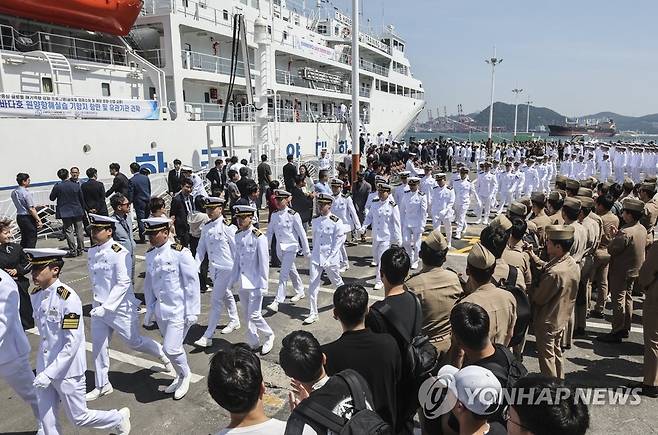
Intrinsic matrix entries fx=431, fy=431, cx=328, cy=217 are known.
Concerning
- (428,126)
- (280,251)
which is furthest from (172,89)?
(428,126)

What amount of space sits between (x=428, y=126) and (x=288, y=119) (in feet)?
419

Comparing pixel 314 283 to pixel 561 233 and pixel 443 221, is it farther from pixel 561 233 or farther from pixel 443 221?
pixel 443 221

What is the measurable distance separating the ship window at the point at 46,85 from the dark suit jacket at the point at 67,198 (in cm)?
533

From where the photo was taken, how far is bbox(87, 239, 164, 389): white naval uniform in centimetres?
436

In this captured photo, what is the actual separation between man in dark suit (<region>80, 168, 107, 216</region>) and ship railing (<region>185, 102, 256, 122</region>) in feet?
27.6

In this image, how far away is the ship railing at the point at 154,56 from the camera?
16764 millimetres

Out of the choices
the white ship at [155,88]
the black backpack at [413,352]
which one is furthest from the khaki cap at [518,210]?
the white ship at [155,88]

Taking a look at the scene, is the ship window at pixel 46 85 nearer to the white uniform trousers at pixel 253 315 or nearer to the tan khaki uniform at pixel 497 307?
the white uniform trousers at pixel 253 315

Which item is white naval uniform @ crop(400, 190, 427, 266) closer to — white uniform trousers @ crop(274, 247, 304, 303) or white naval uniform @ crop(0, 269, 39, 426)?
white uniform trousers @ crop(274, 247, 304, 303)

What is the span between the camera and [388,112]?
3472cm

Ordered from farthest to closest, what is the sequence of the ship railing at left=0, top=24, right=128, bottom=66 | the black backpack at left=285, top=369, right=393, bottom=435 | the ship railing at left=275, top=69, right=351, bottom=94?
the ship railing at left=275, top=69, right=351, bottom=94
the ship railing at left=0, top=24, right=128, bottom=66
the black backpack at left=285, top=369, right=393, bottom=435

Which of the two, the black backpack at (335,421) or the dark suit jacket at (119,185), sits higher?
the dark suit jacket at (119,185)

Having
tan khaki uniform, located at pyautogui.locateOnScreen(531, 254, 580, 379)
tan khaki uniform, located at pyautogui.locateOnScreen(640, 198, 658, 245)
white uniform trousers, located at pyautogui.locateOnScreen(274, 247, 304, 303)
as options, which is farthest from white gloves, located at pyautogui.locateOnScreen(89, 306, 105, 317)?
tan khaki uniform, located at pyautogui.locateOnScreen(640, 198, 658, 245)

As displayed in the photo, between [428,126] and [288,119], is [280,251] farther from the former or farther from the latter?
[428,126]
